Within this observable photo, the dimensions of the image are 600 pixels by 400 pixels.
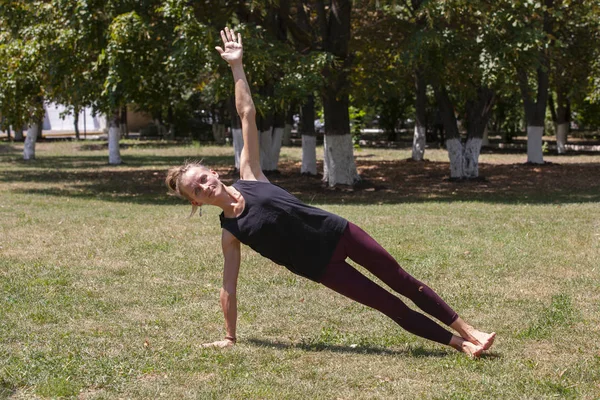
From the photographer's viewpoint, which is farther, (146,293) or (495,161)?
(495,161)

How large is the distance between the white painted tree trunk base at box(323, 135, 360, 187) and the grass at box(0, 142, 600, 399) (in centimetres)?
507

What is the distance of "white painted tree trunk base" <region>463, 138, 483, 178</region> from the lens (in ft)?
67.7

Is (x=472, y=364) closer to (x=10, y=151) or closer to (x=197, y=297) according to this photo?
(x=197, y=297)

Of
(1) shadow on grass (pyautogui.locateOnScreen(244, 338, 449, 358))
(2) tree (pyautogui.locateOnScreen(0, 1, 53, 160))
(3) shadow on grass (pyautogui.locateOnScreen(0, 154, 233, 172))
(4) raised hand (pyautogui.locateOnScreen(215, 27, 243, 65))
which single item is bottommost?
(1) shadow on grass (pyautogui.locateOnScreen(244, 338, 449, 358))

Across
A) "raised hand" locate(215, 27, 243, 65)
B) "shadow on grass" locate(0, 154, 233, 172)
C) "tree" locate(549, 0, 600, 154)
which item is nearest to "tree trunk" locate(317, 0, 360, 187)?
"shadow on grass" locate(0, 154, 233, 172)

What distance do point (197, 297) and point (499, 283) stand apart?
2823 mm

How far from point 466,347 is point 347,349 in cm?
83

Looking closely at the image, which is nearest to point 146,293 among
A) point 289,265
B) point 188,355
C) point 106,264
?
point 106,264

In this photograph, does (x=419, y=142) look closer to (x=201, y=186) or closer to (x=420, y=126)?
(x=420, y=126)

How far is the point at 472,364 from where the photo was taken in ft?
17.5

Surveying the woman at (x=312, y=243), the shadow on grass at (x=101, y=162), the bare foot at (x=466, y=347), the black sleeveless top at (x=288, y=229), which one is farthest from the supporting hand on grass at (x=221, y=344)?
the shadow on grass at (x=101, y=162)

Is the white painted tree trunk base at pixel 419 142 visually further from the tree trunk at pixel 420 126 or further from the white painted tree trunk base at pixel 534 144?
the white painted tree trunk base at pixel 534 144

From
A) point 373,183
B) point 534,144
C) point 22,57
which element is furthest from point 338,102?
point 534,144

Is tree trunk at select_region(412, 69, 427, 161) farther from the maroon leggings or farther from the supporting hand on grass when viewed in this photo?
the maroon leggings
